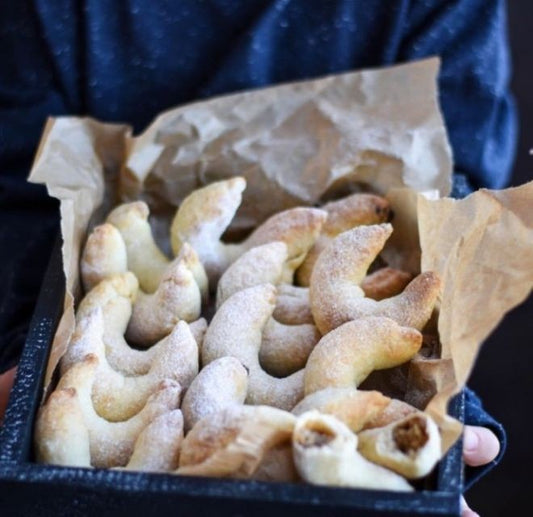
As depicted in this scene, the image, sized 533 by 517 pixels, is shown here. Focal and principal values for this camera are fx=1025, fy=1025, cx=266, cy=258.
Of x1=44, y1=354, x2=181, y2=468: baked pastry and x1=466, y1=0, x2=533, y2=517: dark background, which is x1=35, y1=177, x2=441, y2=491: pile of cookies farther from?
→ x1=466, y1=0, x2=533, y2=517: dark background

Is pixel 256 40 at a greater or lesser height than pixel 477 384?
greater

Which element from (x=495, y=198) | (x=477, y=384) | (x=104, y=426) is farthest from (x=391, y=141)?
(x=477, y=384)

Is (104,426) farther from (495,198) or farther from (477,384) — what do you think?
(477,384)

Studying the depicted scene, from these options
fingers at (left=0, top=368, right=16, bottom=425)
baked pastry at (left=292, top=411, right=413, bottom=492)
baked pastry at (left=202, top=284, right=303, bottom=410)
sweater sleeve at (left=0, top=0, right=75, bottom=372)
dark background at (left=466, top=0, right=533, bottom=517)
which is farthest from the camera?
dark background at (left=466, top=0, right=533, bottom=517)

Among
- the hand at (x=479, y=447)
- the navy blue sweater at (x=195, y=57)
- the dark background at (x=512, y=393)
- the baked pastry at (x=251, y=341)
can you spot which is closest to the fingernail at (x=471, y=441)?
the hand at (x=479, y=447)

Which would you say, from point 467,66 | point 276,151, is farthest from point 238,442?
point 467,66

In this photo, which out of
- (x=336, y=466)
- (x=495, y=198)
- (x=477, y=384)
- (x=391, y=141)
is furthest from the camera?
(x=477, y=384)

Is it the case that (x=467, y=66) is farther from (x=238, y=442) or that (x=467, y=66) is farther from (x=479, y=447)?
(x=238, y=442)

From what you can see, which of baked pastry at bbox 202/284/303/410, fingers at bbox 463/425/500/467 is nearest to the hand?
fingers at bbox 463/425/500/467
